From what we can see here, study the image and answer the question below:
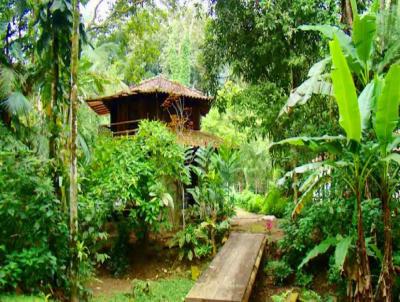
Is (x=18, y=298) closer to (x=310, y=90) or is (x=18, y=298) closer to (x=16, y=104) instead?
(x=16, y=104)

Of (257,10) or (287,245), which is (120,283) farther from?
(257,10)

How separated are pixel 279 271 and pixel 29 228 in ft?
14.5

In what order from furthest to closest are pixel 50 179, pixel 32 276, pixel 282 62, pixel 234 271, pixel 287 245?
pixel 282 62, pixel 287 245, pixel 234 271, pixel 50 179, pixel 32 276

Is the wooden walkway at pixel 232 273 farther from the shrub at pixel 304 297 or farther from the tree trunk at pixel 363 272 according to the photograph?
the tree trunk at pixel 363 272

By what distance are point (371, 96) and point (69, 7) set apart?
352cm

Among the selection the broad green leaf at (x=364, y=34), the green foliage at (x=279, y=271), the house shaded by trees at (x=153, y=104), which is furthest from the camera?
the house shaded by trees at (x=153, y=104)

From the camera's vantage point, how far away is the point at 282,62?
8.88m

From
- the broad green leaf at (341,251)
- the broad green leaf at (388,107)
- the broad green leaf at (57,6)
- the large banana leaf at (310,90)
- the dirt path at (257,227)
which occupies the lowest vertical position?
the dirt path at (257,227)

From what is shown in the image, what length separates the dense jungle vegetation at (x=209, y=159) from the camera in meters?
4.25

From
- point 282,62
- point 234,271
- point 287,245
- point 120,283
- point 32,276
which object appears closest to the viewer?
point 32,276

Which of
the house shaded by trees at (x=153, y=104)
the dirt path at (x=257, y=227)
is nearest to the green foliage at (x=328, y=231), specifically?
the dirt path at (x=257, y=227)

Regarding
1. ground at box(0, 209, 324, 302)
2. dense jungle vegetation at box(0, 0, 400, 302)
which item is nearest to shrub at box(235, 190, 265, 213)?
dense jungle vegetation at box(0, 0, 400, 302)

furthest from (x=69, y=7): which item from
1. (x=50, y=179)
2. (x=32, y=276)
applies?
(x=32, y=276)

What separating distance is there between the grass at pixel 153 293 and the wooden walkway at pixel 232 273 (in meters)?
1.04
